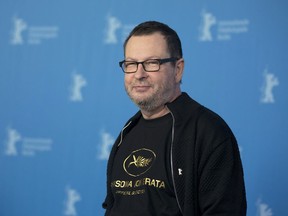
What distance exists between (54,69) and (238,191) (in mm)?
1459

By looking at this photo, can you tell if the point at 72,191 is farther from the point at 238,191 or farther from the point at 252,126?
the point at 238,191

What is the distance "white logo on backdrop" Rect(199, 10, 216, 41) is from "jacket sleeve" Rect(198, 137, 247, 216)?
1.04 metres

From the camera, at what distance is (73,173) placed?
2.35 m

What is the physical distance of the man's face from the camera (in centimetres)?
132

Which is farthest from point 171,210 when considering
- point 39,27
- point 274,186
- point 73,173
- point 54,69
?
point 39,27

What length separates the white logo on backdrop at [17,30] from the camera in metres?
2.45

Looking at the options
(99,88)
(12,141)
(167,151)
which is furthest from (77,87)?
(167,151)

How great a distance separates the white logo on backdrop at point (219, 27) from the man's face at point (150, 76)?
2.73 feet

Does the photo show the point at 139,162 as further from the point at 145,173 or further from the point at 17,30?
the point at 17,30

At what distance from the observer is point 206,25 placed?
2.15 meters

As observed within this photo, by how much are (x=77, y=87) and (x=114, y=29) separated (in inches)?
14.0

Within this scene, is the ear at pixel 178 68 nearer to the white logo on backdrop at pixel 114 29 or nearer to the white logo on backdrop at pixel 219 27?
the white logo on backdrop at pixel 219 27

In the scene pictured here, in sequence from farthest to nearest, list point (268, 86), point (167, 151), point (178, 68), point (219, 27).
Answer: point (219, 27) < point (268, 86) < point (178, 68) < point (167, 151)

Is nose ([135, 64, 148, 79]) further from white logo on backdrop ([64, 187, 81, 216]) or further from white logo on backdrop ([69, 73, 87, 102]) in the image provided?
white logo on backdrop ([64, 187, 81, 216])
